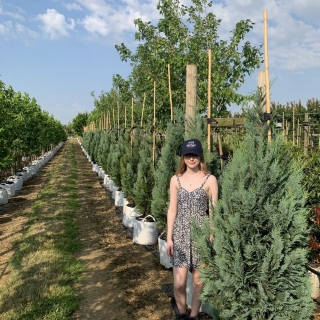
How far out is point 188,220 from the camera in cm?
349

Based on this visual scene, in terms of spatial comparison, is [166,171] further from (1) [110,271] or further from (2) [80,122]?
(2) [80,122]

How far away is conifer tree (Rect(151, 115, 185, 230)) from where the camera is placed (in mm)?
5750

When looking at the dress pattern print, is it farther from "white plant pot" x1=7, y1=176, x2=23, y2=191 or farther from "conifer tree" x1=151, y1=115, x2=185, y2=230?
"white plant pot" x1=7, y1=176, x2=23, y2=191

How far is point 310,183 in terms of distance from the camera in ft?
16.1

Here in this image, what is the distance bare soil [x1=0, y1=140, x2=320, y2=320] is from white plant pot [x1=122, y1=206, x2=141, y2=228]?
186 mm

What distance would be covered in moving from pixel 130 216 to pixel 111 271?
2.54 m

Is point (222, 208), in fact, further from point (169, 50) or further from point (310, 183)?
point (169, 50)

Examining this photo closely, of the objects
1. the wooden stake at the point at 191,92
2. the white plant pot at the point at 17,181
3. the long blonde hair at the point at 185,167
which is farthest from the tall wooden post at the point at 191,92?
the white plant pot at the point at 17,181

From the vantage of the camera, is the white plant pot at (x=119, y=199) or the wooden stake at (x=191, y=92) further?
the white plant pot at (x=119, y=199)

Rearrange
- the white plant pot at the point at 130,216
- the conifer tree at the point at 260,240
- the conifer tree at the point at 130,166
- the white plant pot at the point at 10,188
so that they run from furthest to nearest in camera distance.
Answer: the white plant pot at the point at 10,188, the conifer tree at the point at 130,166, the white plant pot at the point at 130,216, the conifer tree at the point at 260,240

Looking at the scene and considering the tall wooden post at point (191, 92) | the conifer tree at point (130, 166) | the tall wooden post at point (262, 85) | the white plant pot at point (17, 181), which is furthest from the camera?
the white plant pot at point (17, 181)

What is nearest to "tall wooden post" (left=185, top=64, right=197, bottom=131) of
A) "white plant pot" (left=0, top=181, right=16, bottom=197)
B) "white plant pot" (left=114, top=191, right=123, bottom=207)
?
"white plant pot" (left=114, top=191, right=123, bottom=207)

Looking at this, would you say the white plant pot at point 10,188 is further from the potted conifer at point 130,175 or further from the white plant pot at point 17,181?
the potted conifer at point 130,175

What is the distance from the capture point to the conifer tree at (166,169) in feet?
18.9
